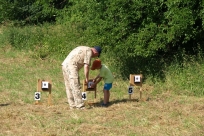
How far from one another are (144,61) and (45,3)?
A: 36.7 feet

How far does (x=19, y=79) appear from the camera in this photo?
16953 mm

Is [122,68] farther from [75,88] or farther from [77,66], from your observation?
[75,88]

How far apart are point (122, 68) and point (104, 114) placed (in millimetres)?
5957

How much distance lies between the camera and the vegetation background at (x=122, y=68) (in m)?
10.4

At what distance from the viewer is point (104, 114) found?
1136 centimetres

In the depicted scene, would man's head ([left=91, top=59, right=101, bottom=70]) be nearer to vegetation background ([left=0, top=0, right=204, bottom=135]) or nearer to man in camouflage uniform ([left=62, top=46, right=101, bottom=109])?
man in camouflage uniform ([left=62, top=46, right=101, bottom=109])

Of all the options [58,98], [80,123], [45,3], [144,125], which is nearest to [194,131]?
[144,125]

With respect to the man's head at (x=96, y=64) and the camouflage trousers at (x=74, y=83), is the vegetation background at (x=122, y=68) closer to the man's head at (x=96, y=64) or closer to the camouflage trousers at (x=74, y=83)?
the camouflage trousers at (x=74, y=83)

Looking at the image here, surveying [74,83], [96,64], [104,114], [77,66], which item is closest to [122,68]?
[96,64]

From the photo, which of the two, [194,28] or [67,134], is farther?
[194,28]

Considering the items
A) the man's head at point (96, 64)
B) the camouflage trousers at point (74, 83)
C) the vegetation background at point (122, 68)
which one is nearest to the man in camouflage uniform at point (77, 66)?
→ the camouflage trousers at point (74, 83)

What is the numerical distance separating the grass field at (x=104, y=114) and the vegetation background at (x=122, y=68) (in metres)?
0.02

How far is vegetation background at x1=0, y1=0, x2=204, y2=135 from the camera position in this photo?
10383mm

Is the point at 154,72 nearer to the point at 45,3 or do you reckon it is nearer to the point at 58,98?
the point at 58,98
